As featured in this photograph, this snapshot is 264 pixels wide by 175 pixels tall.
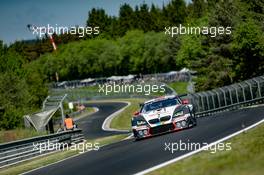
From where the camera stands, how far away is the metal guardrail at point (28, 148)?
21.7 m

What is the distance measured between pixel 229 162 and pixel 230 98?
30.3 metres

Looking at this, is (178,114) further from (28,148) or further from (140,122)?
(28,148)

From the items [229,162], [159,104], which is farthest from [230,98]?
[229,162]

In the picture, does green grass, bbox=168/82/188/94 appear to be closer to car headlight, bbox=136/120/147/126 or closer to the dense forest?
the dense forest

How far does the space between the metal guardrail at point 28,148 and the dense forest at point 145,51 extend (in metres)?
24.3

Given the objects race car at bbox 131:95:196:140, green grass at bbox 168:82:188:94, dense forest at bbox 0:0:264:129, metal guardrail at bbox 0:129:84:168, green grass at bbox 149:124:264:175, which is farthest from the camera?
green grass at bbox 168:82:188:94

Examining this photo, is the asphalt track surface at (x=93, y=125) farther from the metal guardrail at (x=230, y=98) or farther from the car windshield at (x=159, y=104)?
the car windshield at (x=159, y=104)

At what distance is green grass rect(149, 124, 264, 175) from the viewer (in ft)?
30.1

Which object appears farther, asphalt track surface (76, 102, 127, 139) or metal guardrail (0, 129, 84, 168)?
asphalt track surface (76, 102, 127, 139)

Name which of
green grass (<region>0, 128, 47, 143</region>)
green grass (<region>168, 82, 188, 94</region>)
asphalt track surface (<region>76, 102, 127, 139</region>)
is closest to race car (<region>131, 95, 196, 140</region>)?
green grass (<region>0, 128, 47, 143</region>)

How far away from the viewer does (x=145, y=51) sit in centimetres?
12725

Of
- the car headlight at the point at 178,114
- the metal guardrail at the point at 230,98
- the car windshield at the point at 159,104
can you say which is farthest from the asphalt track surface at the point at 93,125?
the car headlight at the point at 178,114

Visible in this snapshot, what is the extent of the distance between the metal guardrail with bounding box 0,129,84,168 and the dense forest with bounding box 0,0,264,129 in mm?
24281

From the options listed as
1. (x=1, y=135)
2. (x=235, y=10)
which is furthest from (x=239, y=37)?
(x=1, y=135)
